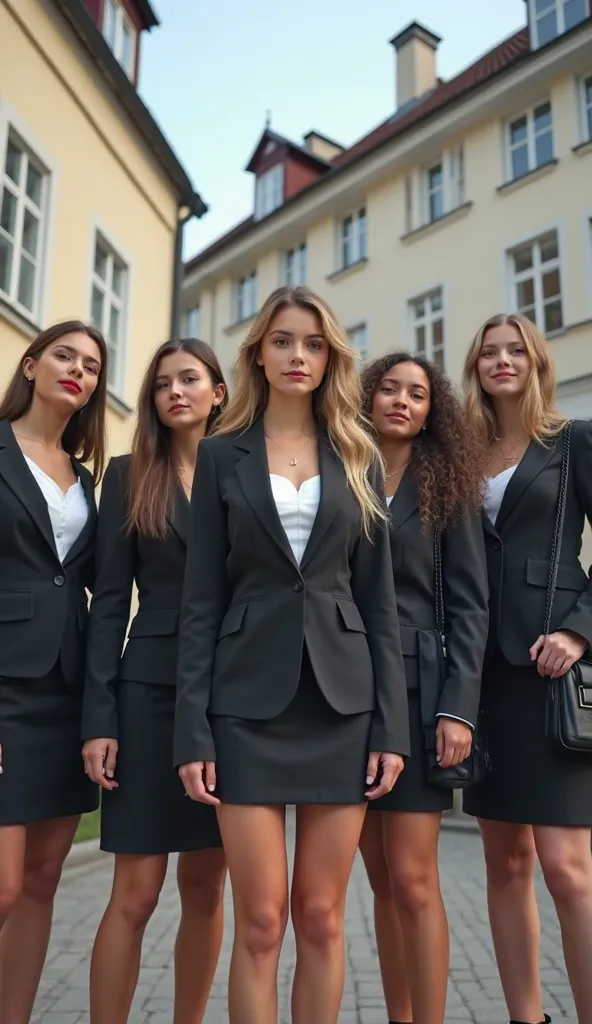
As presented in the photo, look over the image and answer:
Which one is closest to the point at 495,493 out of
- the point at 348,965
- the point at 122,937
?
the point at 122,937

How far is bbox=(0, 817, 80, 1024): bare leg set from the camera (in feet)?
9.37

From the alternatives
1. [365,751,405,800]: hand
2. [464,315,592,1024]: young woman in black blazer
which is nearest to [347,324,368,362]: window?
[464,315,592,1024]: young woman in black blazer

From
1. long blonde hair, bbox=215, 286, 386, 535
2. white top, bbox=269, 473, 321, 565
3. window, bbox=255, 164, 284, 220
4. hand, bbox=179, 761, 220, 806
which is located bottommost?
hand, bbox=179, 761, 220, 806

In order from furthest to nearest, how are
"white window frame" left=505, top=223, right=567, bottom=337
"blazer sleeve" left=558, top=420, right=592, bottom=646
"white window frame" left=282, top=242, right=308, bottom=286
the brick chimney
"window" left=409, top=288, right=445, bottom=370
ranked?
the brick chimney < "white window frame" left=282, top=242, right=308, bottom=286 < "window" left=409, top=288, right=445, bottom=370 < "white window frame" left=505, top=223, right=567, bottom=337 < "blazer sleeve" left=558, top=420, right=592, bottom=646

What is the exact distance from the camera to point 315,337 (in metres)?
2.80

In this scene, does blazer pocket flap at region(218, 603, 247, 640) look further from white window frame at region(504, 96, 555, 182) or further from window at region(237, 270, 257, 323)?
window at region(237, 270, 257, 323)

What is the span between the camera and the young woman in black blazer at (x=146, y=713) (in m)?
2.77

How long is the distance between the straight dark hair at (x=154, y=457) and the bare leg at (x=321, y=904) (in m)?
1.07

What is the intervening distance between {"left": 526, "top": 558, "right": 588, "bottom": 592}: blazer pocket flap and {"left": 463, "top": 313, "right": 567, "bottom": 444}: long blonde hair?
1.52ft

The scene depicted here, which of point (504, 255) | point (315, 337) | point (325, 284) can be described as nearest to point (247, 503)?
point (315, 337)

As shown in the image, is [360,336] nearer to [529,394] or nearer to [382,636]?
[529,394]

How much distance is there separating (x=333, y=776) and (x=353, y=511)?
0.74 m

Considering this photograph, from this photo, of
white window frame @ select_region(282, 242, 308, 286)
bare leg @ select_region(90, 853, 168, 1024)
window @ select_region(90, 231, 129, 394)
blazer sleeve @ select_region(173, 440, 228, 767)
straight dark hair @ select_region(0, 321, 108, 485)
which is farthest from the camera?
white window frame @ select_region(282, 242, 308, 286)

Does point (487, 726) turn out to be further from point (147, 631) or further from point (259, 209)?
point (259, 209)
